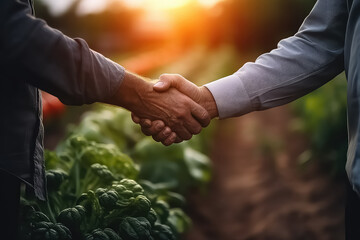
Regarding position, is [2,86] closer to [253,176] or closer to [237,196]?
[237,196]

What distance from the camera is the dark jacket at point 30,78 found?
196cm

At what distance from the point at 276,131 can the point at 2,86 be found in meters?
8.08

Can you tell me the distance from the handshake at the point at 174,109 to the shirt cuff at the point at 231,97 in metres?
0.06

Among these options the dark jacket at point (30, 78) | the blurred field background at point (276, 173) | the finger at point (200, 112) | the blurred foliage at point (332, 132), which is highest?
the dark jacket at point (30, 78)

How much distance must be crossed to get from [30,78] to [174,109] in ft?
3.74

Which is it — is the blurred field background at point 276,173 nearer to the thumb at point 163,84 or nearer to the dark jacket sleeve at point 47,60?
the thumb at point 163,84

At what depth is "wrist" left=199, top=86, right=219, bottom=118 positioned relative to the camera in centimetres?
301

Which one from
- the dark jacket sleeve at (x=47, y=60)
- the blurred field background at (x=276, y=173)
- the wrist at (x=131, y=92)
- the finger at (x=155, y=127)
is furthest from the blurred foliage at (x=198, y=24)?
the dark jacket sleeve at (x=47, y=60)

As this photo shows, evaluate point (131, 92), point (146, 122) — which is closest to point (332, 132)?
point (146, 122)

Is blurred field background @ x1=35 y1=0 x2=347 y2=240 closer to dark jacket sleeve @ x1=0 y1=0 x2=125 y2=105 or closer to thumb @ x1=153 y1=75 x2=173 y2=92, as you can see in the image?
thumb @ x1=153 y1=75 x2=173 y2=92

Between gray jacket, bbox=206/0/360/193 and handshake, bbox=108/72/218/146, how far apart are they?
10cm

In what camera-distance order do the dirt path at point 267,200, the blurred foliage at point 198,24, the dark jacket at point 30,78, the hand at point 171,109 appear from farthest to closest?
the blurred foliage at point 198,24 < the dirt path at point 267,200 < the hand at point 171,109 < the dark jacket at point 30,78

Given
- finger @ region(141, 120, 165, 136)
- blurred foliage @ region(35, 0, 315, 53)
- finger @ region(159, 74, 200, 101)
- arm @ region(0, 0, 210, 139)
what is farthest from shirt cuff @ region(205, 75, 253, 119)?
blurred foliage @ region(35, 0, 315, 53)

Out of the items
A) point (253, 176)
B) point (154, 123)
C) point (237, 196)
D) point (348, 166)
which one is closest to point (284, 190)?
point (237, 196)
